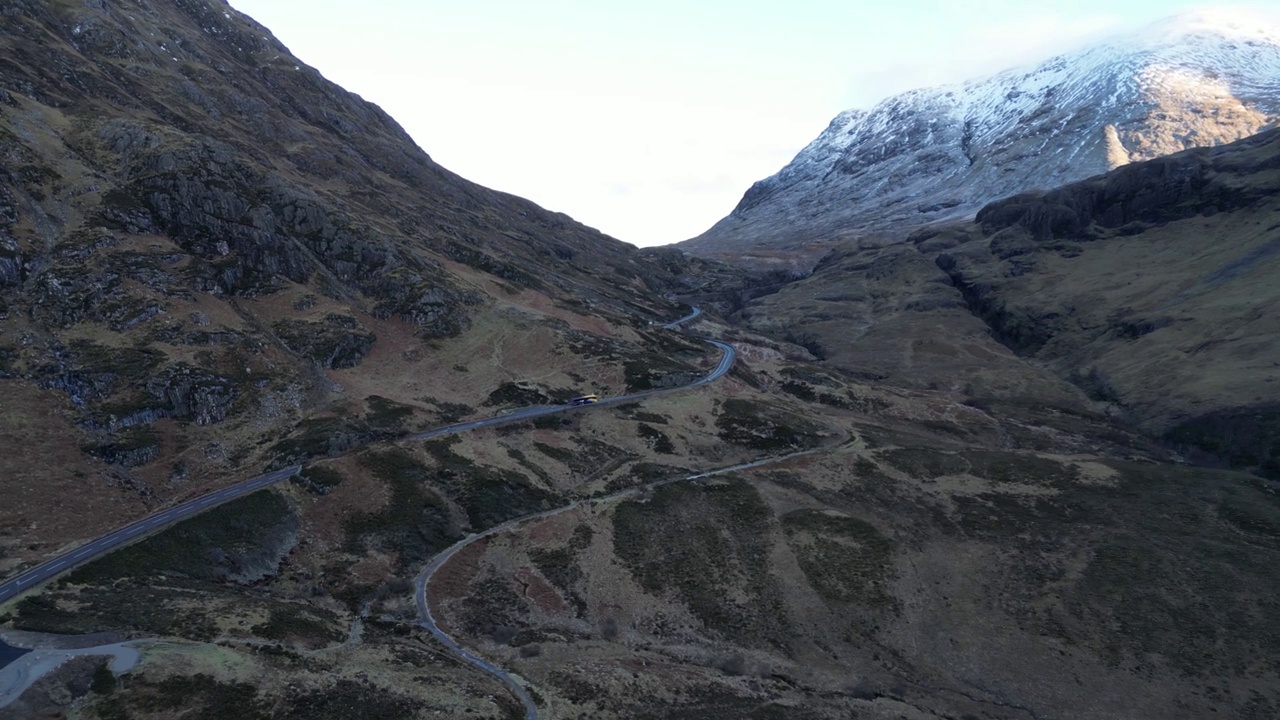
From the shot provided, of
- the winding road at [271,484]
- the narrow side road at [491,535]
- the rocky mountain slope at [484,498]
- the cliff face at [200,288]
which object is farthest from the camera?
the cliff face at [200,288]

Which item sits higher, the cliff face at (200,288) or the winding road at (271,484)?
the cliff face at (200,288)

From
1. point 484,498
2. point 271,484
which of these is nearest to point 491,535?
point 484,498

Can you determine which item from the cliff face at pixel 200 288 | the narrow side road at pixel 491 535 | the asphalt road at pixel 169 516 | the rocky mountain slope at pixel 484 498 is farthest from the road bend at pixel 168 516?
the narrow side road at pixel 491 535

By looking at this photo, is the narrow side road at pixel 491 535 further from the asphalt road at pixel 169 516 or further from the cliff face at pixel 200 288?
the cliff face at pixel 200 288

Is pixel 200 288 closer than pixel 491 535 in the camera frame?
No

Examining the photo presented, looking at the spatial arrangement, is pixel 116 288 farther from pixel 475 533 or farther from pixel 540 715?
pixel 540 715

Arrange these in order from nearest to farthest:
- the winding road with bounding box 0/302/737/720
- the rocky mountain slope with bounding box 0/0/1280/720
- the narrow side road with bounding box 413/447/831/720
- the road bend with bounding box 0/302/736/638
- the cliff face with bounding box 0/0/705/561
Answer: the winding road with bounding box 0/302/737/720 → the narrow side road with bounding box 413/447/831/720 → the road bend with bounding box 0/302/736/638 → the rocky mountain slope with bounding box 0/0/1280/720 → the cliff face with bounding box 0/0/705/561

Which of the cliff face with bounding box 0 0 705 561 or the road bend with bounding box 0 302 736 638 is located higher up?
the cliff face with bounding box 0 0 705 561

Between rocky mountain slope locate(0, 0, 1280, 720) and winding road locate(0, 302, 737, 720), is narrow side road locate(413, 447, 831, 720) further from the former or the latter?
rocky mountain slope locate(0, 0, 1280, 720)

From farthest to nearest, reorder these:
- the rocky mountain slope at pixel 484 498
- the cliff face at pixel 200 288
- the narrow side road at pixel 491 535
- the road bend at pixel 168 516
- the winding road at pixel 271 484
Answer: the cliff face at pixel 200 288 → the rocky mountain slope at pixel 484 498 → the road bend at pixel 168 516 → the narrow side road at pixel 491 535 → the winding road at pixel 271 484

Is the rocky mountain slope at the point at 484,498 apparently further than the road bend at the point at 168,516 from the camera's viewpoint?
Yes

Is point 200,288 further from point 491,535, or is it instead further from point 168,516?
point 491,535

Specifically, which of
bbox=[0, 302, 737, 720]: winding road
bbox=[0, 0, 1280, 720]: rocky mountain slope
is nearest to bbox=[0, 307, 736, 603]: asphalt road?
bbox=[0, 302, 737, 720]: winding road
